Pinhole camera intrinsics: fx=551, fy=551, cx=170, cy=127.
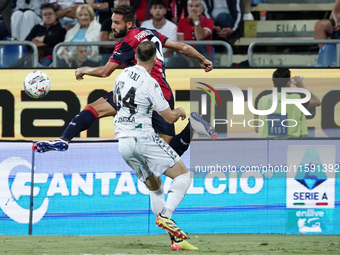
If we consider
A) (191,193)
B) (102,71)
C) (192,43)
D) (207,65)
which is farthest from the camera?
(192,43)

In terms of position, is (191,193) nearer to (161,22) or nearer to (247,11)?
(161,22)

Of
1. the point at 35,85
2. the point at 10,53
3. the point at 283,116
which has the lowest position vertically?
the point at 283,116

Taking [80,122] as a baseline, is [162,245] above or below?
below

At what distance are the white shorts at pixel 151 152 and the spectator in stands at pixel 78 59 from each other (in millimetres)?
3637

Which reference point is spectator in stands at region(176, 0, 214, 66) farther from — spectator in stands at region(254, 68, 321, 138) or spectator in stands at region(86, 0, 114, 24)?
spectator in stands at region(254, 68, 321, 138)

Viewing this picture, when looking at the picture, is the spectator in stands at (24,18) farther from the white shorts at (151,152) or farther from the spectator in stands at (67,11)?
the white shorts at (151,152)

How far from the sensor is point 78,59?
9000 mm

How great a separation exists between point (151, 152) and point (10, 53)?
4549mm

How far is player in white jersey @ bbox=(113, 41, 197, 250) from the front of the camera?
18.0 feet

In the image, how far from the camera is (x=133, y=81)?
5492 millimetres

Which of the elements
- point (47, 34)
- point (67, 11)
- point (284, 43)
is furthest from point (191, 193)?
point (67, 11)

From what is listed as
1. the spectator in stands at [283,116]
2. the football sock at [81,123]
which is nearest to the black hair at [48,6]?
the spectator in stands at [283,116]

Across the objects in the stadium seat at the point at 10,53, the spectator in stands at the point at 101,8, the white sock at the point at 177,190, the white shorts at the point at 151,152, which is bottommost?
the white sock at the point at 177,190

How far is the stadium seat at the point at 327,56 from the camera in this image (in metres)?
9.00
